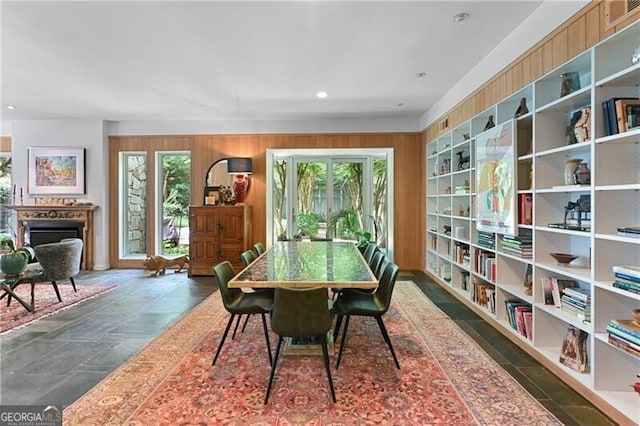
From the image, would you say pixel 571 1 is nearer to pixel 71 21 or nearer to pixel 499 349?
pixel 499 349

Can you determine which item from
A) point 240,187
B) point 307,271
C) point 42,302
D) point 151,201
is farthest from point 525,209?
point 151,201

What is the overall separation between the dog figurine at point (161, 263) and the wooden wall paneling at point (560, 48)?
6.20 metres

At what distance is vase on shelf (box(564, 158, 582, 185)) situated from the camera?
2.47 m

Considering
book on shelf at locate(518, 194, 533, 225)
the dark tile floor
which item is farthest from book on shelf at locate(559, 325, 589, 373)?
book on shelf at locate(518, 194, 533, 225)

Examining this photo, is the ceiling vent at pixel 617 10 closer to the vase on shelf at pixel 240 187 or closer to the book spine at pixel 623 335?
the book spine at pixel 623 335

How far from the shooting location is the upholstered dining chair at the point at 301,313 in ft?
7.10

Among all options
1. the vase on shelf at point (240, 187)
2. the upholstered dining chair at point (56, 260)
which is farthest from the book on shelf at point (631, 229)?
the upholstered dining chair at point (56, 260)

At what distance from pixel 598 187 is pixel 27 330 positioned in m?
5.19

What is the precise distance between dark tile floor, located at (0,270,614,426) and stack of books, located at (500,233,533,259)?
0.86 m

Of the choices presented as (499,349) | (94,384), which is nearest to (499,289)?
(499,349)

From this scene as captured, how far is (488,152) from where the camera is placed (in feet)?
11.6

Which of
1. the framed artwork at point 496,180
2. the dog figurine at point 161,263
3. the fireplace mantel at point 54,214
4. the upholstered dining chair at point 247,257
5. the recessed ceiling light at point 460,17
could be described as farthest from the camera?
the fireplace mantel at point 54,214

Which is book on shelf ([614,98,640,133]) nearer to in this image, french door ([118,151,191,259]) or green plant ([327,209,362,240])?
green plant ([327,209,362,240])

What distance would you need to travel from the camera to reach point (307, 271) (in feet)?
8.96
